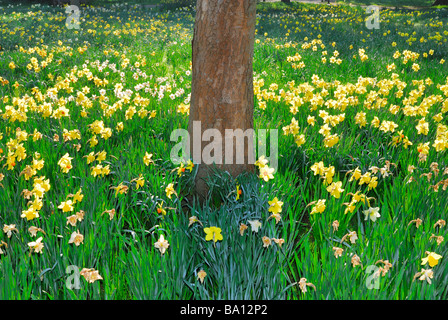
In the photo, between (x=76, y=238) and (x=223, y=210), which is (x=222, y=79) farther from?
(x=76, y=238)

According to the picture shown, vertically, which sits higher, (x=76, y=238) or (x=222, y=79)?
(x=222, y=79)

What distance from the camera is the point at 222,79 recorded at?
2.59m

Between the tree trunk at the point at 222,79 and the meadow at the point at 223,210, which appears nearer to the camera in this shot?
the meadow at the point at 223,210

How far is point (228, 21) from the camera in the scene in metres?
2.47

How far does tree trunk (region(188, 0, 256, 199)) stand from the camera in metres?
2.49

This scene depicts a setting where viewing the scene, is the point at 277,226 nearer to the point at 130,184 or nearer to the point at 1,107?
the point at 130,184

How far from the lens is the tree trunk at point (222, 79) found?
2.49 m

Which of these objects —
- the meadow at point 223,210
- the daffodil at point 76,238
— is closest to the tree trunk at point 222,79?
the meadow at point 223,210

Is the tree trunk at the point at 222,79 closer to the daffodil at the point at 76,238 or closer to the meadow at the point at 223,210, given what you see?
the meadow at the point at 223,210

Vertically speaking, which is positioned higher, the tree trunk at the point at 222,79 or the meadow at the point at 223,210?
the tree trunk at the point at 222,79

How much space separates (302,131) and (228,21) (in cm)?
144

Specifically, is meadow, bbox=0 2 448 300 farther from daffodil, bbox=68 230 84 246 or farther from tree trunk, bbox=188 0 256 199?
tree trunk, bbox=188 0 256 199

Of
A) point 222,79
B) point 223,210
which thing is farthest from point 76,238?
point 222,79

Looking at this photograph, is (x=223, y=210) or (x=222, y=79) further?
(x=222, y=79)
